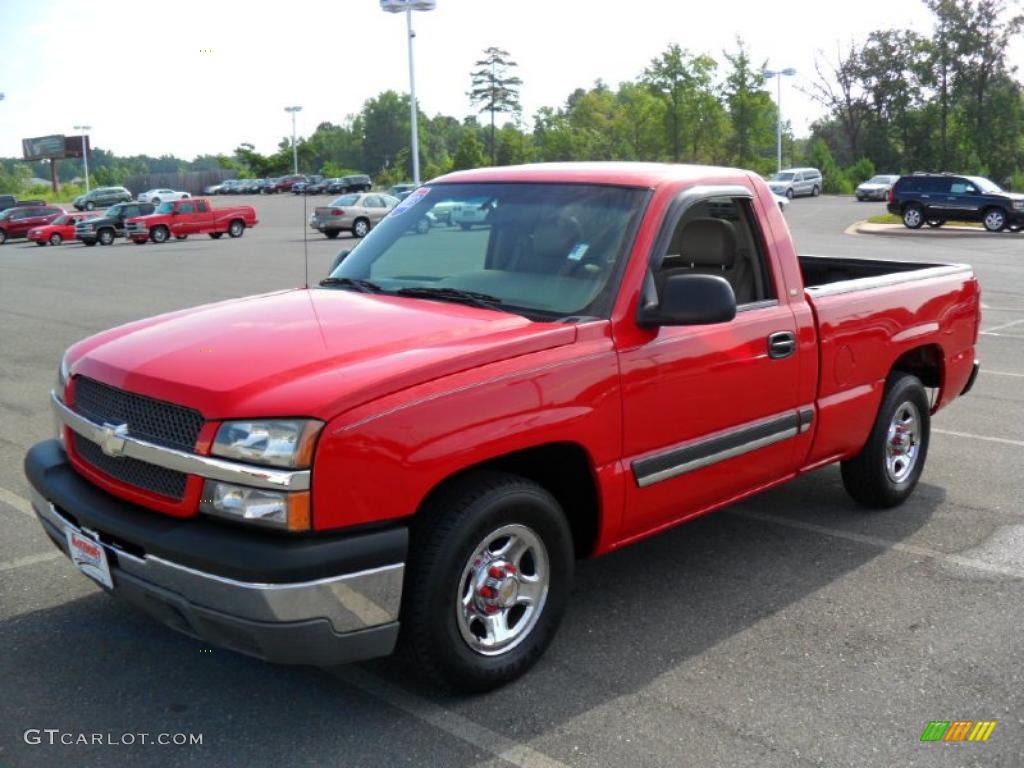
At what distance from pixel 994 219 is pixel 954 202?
4.90 ft

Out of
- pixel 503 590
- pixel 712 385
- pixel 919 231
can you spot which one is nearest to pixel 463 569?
pixel 503 590

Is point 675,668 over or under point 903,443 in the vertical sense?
under

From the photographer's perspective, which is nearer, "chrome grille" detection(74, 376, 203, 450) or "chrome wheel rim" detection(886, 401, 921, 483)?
"chrome grille" detection(74, 376, 203, 450)

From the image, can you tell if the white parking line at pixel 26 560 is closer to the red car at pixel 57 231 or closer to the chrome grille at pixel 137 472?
the chrome grille at pixel 137 472

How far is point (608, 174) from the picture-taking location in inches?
180

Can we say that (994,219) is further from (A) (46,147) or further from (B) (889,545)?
(A) (46,147)

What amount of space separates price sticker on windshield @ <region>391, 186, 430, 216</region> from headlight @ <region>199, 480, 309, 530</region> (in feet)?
7.15

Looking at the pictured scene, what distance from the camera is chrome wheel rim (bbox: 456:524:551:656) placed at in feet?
11.9

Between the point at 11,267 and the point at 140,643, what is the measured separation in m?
26.6

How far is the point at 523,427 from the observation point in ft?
11.9

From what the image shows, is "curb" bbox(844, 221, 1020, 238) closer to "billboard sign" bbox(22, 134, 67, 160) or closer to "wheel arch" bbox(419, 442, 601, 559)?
"wheel arch" bbox(419, 442, 601, 559)

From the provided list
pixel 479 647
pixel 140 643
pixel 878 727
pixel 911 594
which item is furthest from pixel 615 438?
pixel 140 643

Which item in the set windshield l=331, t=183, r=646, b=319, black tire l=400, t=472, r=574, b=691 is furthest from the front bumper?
windshield l=331, t=183, r=646, b=319

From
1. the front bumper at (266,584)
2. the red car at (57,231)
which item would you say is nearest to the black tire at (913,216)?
the red car at (57,231)
